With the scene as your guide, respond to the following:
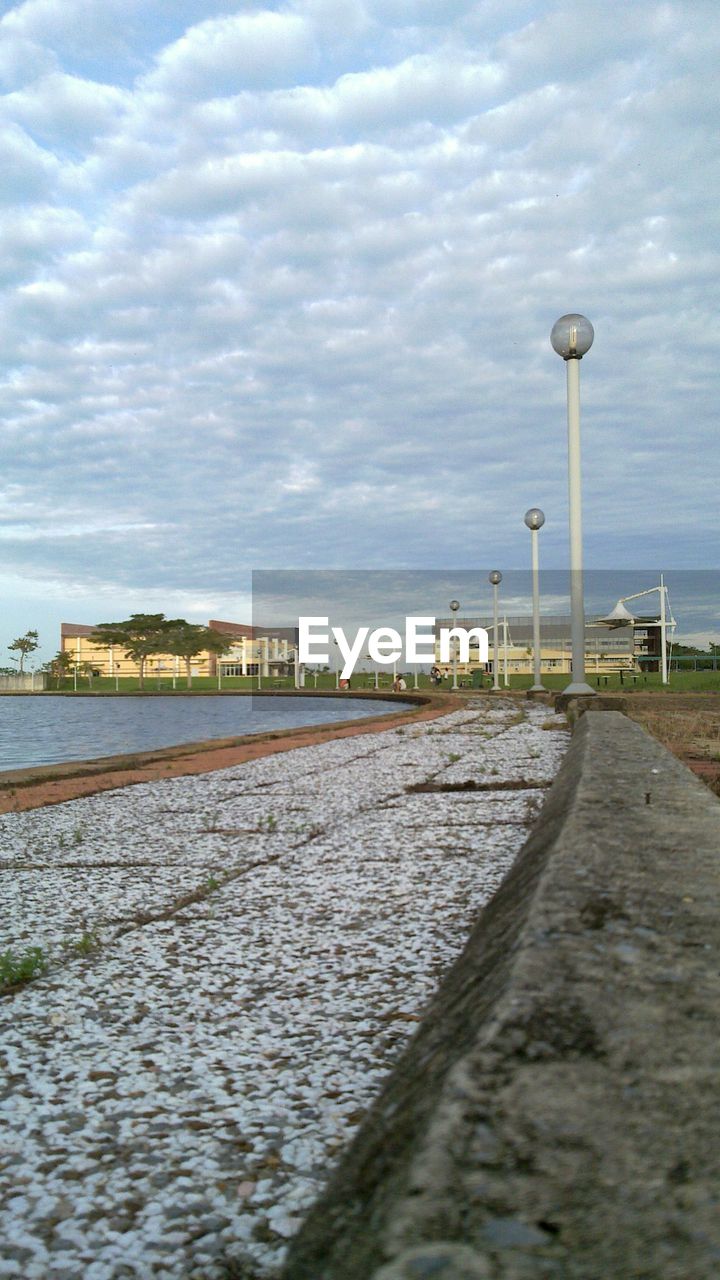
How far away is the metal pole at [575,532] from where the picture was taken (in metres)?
11.8

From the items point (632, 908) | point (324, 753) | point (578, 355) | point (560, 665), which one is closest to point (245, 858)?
point (632, 908)

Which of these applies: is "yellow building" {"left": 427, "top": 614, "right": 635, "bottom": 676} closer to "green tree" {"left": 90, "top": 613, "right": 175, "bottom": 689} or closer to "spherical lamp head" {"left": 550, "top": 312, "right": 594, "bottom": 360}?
"green tree" {"left": 90, "top": 613, "right": 175, "bottom": 689}

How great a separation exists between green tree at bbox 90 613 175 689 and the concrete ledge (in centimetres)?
7811

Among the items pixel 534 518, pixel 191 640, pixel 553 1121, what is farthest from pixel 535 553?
pixel 191 640

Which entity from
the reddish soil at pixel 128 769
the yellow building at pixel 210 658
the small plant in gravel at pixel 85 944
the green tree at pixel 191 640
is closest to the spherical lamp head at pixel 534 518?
the reddish soil at pixel 128 769

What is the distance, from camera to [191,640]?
3068 inches

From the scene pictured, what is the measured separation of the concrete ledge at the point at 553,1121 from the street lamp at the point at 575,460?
34.6 feet

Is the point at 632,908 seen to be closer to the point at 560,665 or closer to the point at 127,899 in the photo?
the point at 127,899

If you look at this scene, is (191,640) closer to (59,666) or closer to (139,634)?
(139,634)

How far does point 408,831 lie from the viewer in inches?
179

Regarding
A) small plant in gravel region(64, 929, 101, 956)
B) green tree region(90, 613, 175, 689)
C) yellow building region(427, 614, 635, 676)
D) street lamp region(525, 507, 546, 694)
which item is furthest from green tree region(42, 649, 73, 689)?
small plant in gravel region(64, 929, 101, 956)

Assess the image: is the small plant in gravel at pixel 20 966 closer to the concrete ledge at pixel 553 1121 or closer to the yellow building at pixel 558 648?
the concrete ledge at pixel 553 1121

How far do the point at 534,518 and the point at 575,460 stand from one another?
7.98m

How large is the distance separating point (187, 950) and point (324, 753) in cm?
661
